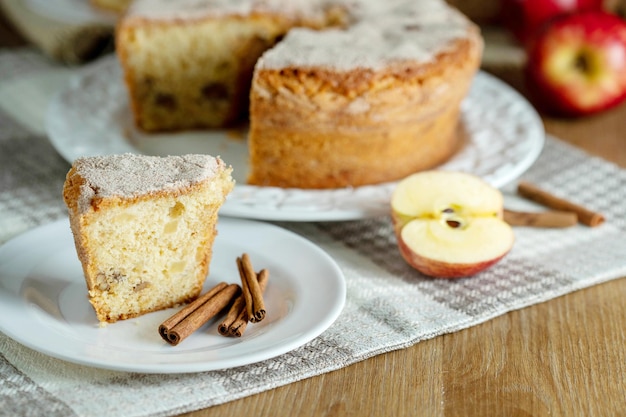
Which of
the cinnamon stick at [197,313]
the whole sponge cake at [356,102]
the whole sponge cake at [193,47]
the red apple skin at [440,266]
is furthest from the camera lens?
the whole sponge cake at [193,47]

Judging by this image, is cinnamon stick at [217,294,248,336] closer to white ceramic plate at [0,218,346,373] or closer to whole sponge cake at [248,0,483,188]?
white ceramic plate at [0,218,346,373]

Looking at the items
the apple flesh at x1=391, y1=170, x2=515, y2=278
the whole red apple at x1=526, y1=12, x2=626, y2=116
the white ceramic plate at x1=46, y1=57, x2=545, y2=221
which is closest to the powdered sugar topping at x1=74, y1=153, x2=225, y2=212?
the white ceramic plate at x1=46, y1=57, x2=545, y2=221

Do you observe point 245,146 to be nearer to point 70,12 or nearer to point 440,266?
point 440,266

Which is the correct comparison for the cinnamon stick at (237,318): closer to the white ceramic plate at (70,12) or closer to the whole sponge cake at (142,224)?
the whole sponge cake at (142,224)

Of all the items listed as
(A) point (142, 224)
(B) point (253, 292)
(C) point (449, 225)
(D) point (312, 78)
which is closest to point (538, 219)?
(C) point (449, 225)

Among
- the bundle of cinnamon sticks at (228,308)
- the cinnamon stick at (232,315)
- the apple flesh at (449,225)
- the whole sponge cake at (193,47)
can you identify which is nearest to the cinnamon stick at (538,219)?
the apple flesh at (449,225)

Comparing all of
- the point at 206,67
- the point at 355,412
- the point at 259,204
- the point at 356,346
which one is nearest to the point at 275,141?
the point at 259,204
